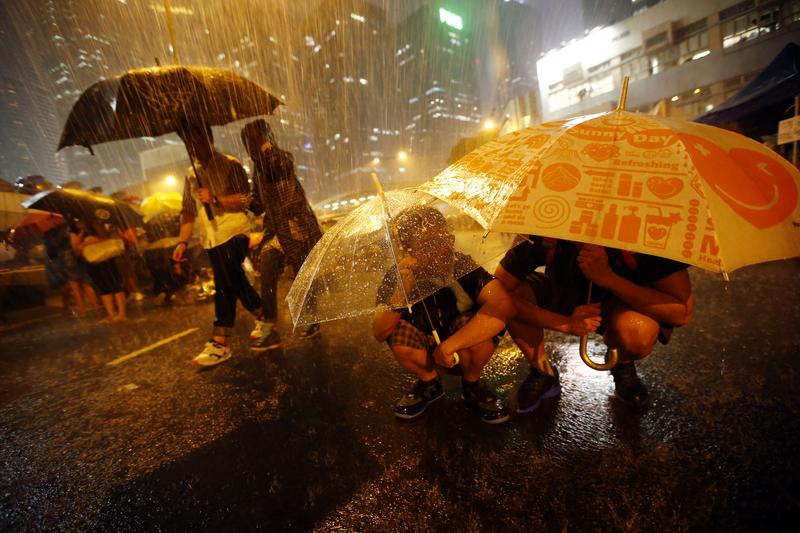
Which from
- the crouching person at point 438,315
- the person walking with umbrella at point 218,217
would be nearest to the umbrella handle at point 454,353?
the crouching person at point 438,315

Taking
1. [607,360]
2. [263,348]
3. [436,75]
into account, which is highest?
[436,75]

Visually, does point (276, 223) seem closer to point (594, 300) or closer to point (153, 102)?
point (153, 102)

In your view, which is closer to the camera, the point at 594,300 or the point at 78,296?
the point at 594,300

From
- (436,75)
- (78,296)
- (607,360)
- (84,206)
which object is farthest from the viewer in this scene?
(436,75)

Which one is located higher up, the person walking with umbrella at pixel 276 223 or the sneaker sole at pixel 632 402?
the person walking with umbrella at pixel 276 223

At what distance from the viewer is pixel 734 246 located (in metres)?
1.29

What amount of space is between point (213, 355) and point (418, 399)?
2.69 meters

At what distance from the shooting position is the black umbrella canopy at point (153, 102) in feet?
11.5

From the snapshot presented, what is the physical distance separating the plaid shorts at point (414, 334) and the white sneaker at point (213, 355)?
100 inches

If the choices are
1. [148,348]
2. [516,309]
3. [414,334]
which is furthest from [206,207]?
[516,309]

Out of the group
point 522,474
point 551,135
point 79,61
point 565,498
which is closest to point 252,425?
point 522,474

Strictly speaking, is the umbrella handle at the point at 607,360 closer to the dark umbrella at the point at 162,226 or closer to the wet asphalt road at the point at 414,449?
the wet asphalt road at the point at 414,449

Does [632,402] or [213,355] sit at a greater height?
[213,355]

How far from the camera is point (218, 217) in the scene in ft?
12.6
